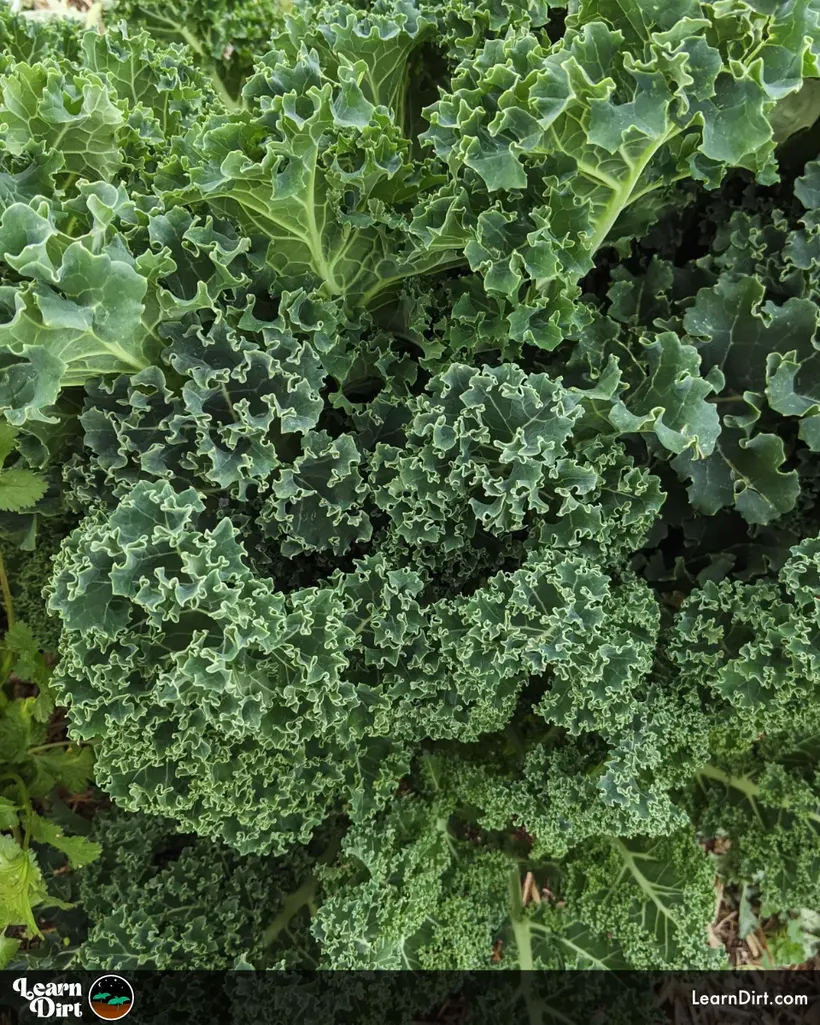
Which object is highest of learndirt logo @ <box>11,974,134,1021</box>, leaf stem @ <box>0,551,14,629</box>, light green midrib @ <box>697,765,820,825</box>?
leaf stem @ <box>0,551,14,629</box>

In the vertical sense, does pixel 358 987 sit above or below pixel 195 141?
below

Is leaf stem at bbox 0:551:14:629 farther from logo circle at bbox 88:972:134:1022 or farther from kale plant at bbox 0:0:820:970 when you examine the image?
A: logo circle at bbox 88:972:134:1022

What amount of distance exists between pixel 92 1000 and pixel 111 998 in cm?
8

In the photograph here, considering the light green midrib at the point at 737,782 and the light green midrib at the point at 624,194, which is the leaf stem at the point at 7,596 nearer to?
the light green midrib at the point at 624,194

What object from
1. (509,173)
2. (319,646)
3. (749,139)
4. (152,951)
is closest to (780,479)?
(749,139)

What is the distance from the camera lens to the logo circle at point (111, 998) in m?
3.01

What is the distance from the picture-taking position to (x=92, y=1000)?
3.02m

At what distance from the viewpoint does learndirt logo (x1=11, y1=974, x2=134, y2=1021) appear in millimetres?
3008

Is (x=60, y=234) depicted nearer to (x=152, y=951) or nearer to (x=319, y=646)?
(x=319, y=646)

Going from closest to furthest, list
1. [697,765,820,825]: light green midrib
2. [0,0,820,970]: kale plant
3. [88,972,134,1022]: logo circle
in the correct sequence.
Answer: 1. [0,0,820,970]: kale plant
2. [88,972,134,1022]: logo circle
3. [697,765,820,825]: light green midrib

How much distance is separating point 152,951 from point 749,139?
10.6 feet

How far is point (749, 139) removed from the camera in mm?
2160

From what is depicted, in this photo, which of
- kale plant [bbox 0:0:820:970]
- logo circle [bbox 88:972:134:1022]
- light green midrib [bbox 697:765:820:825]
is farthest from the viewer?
light green midrib [bbox 697:765:820:825]

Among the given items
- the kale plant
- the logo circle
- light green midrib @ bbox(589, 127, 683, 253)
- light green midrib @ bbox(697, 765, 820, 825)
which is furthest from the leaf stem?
light green midrib @ bbox(697, 765, 820, 825)
